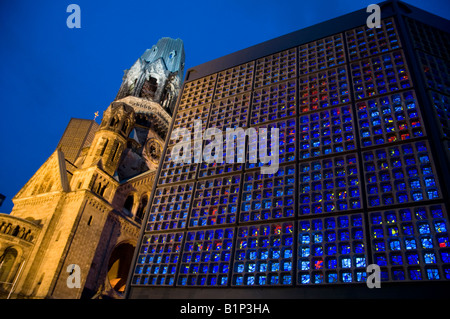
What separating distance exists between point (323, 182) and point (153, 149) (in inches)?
1215

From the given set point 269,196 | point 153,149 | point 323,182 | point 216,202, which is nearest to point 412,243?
point 323,182

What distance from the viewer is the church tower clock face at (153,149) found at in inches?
1466

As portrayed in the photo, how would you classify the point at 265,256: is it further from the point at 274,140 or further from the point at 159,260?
the point at 274,140

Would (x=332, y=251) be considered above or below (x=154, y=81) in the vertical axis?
below

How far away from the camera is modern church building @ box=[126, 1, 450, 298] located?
7.59 meters

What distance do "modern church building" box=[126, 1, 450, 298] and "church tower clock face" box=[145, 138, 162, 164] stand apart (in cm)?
2427

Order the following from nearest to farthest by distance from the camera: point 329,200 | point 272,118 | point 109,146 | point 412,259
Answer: point 412,259 → point 329,200 → point 272,118 → point 109,146

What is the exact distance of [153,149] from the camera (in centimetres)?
3809

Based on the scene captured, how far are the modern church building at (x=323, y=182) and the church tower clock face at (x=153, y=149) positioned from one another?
2427 centimetres

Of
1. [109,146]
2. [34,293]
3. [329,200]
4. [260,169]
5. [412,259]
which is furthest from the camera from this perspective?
[109,146]
